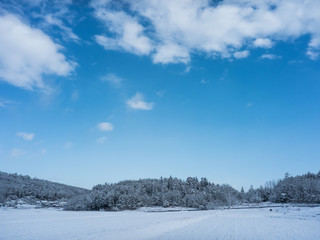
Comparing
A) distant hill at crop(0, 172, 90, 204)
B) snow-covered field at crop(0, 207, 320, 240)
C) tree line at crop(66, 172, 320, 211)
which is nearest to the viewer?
snow-covered field at crop(0, 207, 320, 240)

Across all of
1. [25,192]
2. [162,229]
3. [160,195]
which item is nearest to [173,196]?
[160,195]

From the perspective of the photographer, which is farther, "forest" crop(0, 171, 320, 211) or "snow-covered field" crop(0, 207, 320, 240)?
"forest" crop(0, 171, 320, 211)

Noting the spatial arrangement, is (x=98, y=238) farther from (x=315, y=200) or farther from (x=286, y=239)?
(x=315, y=200)

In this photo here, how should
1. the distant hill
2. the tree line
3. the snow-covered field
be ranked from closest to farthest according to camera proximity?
the snow-covered field < the tree line < the distant hill

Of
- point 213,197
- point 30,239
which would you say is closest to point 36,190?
point 213,197

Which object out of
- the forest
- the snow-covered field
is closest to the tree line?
the forest

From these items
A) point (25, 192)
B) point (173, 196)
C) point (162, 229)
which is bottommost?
point (162, 229)

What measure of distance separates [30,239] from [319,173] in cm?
14560

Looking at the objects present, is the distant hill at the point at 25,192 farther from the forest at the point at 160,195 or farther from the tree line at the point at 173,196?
the tree line at the point at 173,196

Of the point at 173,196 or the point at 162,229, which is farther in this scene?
the point at 173,196

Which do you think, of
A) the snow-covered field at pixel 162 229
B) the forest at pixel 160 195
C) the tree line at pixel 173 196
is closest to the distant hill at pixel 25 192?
the forest at pixel 160 195

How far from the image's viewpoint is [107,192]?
95500mm

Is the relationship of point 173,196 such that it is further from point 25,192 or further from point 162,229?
point 162,229

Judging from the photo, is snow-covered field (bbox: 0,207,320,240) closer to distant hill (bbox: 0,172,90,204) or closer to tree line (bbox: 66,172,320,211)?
tree line (bbox: 66,172,320,211)
